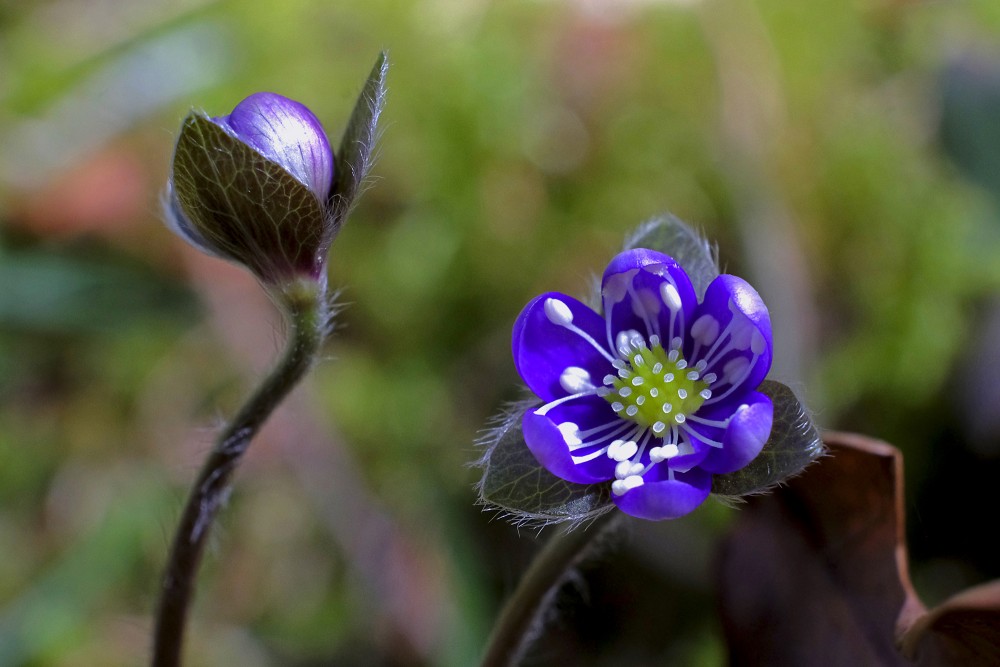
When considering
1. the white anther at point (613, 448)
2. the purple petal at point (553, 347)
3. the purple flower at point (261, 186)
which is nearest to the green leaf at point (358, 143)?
the purple flower at point (261, 186)

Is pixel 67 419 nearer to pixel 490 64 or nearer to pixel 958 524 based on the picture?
pixel 490 64

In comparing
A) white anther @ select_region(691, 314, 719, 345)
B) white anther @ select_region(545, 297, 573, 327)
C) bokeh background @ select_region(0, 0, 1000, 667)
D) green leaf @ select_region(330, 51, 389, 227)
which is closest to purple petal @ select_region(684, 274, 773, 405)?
white anther @ select_region(691, 314, 719, 345)

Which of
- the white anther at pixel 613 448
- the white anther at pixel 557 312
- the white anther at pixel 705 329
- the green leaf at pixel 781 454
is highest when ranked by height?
→ the white anther at pixel 557 312

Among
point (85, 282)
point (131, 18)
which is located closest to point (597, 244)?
point (85, 282)

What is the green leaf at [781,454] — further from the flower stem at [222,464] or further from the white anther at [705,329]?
the flower stem at [222,464]

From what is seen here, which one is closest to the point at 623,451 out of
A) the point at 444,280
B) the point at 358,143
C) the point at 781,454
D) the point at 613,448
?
the point at 613,448

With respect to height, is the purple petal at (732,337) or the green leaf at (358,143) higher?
the green leaf at (358,143)
